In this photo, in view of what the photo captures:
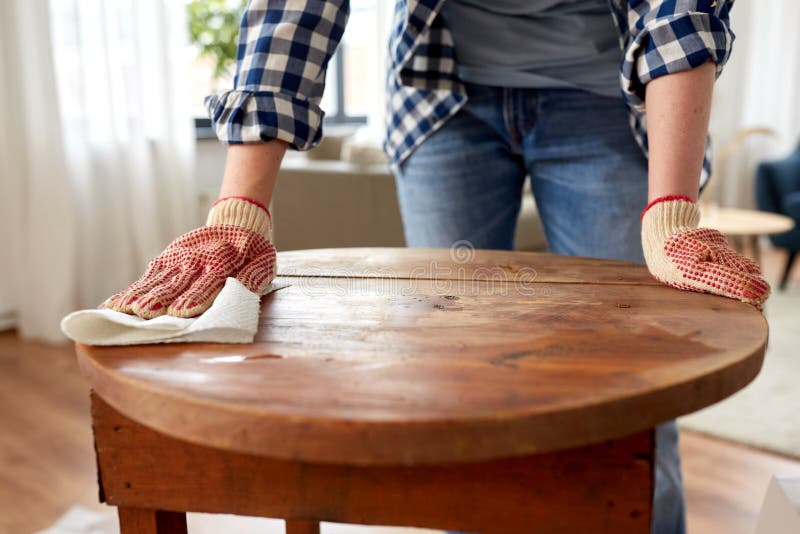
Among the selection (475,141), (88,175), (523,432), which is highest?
(475,141)

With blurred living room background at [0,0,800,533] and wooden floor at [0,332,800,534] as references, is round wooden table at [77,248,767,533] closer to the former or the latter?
wooden floor at [0,332,800,534]

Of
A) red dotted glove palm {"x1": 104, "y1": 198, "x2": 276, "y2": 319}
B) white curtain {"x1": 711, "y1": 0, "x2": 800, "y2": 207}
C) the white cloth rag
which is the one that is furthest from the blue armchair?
the white cloth rag

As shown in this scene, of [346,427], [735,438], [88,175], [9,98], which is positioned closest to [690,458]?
[735,438]

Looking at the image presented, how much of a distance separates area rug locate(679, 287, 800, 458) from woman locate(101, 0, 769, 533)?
2.92 feet

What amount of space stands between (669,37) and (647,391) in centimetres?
44

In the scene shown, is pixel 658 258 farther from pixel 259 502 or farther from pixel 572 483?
pixel 259 502

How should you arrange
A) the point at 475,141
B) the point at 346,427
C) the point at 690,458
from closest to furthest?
the point at 346,427
the point at 475,141
the point at 690,458

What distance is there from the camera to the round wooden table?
0.47 metres

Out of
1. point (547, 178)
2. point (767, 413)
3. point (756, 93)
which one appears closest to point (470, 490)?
point (547, 178)

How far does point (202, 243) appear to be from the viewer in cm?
75

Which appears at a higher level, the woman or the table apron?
the woman

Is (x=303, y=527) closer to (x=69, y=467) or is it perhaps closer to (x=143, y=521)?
(x=143, y=521)

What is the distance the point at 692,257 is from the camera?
0.72 m

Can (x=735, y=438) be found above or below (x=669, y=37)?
below
